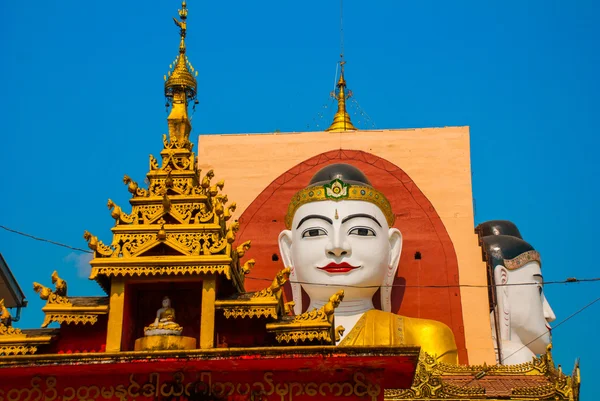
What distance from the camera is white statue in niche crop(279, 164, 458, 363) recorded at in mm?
18719

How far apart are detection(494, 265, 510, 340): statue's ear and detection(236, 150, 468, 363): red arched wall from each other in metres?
0.84

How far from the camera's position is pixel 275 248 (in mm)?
21625

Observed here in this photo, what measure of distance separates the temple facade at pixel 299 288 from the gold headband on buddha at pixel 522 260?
0.10 feet

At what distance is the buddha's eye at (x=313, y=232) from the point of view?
63.0ft

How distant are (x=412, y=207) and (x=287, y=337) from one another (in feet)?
31.9

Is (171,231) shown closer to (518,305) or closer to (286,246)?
(286,246)

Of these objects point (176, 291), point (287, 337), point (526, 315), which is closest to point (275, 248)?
point (526, 315)

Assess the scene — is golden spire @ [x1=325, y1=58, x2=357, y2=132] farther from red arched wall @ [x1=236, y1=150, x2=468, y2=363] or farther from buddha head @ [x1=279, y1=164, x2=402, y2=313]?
buddha head @ [x1=279, y1=164, x2=402, y2=313]

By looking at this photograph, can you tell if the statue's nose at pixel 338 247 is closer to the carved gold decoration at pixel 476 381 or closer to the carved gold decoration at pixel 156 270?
the carved gold decoration at pixel 476 381

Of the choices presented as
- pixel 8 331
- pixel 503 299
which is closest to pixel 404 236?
pixel 503 299

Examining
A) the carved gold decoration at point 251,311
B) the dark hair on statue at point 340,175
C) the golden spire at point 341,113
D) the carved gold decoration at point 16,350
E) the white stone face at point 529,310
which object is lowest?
the carved gold decoration at point 16,350

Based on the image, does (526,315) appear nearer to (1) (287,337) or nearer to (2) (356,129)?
(2) (356,129)

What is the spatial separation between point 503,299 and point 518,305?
33cm

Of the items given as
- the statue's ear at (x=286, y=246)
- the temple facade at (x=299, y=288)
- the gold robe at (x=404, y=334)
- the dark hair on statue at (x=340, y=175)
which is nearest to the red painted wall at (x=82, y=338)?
A: the temple facade at (x=299, y=288)
